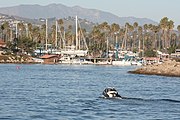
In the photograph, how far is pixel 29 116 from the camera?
38188 millimetres

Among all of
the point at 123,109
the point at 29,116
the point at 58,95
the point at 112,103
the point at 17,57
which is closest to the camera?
the point at 29,116

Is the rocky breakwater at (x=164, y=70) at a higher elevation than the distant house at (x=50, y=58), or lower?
lower

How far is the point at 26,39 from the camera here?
197125 mm

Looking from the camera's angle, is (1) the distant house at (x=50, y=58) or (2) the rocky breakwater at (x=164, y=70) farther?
(1) the distant house at (x=50, y=58)

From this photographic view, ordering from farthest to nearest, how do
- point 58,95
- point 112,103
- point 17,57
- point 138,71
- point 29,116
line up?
point 17,57, point 138,71, point 58,95, point 112,103, point 29,116

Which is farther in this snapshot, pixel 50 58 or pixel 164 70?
pixel 50 58

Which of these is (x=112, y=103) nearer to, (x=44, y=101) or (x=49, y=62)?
(x=44, y=101)

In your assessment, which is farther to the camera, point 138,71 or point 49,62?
point 49,62

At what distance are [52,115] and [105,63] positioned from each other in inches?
6140

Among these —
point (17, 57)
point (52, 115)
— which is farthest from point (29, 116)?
point (17, 57)

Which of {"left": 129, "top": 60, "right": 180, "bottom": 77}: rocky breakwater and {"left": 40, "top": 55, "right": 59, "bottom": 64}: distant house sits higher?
{"left": 40, "top": 55, "right": 59, "bottom": 64}: distant house

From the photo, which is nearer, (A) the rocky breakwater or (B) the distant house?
(A) the rocky breakwater

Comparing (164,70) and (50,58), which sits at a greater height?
(50,58)

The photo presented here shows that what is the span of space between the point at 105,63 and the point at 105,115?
155210 mm
